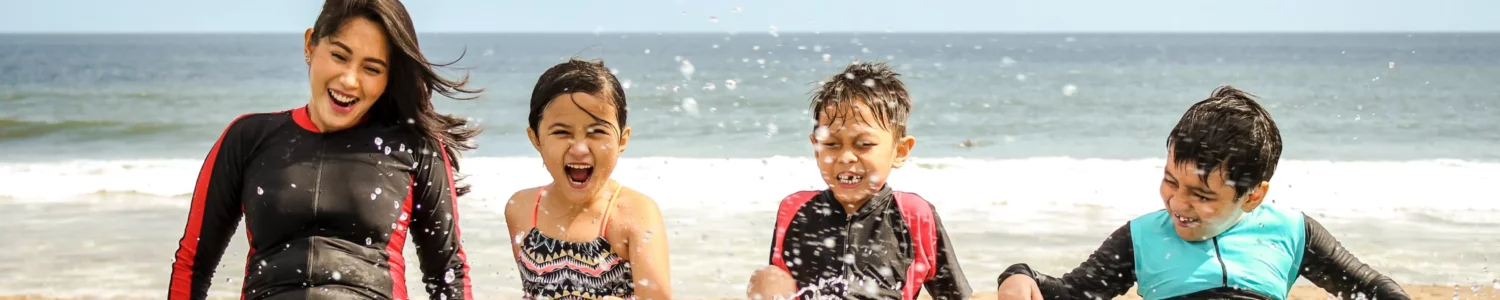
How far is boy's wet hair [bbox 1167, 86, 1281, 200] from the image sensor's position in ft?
11.1

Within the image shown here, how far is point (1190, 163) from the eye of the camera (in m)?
3.37

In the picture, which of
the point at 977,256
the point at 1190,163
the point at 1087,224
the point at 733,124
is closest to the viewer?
the point at 1190,163

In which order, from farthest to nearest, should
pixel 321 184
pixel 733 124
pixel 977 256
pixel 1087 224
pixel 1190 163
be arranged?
pixel 733 124 < pixel 1087 224 < pixel 977 256 < pixel 321 184 < pixel 1190 163

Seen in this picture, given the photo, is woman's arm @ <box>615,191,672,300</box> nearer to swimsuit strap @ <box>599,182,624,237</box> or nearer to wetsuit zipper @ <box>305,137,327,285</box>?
swimsuit strap @ <box>599,182,624,237</box>

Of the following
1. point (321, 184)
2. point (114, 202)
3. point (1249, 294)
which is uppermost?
point (114, 202)

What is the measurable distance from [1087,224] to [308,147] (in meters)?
5.86

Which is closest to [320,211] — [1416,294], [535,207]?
[535,207]

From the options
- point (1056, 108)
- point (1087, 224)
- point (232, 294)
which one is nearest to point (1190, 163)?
point (232, 294)

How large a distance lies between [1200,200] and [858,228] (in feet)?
2.96

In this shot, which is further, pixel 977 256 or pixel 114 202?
pixel 114 202

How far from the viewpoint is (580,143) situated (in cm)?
370

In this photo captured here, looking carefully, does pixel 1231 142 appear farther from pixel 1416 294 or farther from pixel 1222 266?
pixel 1416 294

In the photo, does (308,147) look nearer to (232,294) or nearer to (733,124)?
(232,294)

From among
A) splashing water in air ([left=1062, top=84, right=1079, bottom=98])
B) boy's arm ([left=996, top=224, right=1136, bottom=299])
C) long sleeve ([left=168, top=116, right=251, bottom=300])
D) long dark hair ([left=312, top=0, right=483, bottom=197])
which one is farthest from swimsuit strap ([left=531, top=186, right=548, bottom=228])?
splashing water in air ([left=1062, top=84, right=1079, bottom=98])
